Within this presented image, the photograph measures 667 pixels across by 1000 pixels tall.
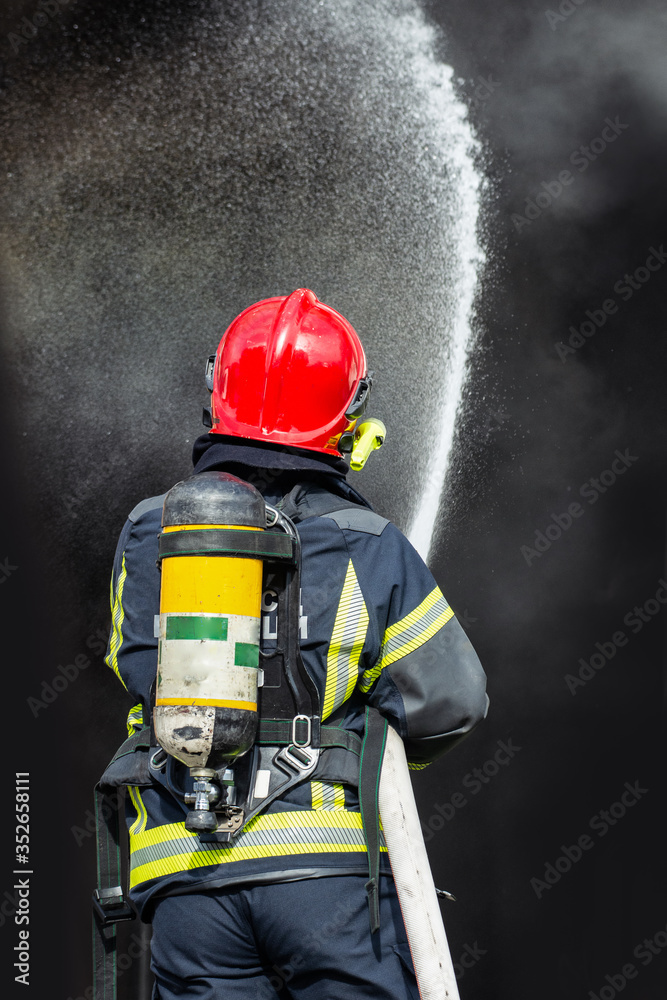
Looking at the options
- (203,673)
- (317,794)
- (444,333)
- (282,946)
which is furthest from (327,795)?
(444,333)

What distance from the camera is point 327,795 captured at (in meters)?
2.05

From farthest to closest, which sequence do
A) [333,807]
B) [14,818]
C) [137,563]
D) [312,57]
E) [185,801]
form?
1. [312,57]
2. [14,818]
3. [137,563]
4. [333,807]
5. [185,801]

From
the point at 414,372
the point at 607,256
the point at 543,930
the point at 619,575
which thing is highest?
the point at 607,256

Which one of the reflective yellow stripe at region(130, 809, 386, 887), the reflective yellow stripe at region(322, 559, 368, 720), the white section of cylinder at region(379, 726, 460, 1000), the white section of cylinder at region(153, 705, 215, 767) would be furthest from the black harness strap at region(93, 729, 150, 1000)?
the white section of cylinder at region(379, 726, 460, 1000)

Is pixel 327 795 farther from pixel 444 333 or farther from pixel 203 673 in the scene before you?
pixel 444 333

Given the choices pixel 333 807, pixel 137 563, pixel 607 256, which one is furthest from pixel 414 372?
pixel 333 807

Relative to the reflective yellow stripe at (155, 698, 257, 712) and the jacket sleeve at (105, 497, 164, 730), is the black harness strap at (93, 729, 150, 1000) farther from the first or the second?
the reflective yellow stripe at (155, 698, 257, 712)

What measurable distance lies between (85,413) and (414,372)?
1.23 metres

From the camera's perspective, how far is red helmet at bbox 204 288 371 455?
7.60 ft

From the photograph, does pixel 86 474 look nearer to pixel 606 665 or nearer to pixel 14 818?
pixel 14 818

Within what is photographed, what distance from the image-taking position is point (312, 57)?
12.1 ft

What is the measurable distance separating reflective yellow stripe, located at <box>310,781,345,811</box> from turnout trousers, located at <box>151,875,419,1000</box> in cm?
14

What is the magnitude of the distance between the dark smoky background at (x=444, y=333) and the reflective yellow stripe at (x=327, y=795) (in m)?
1.72

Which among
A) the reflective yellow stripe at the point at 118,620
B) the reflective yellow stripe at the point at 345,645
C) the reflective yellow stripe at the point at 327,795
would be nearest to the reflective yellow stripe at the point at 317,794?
the reflective yellow stripe at the point at 327,795
